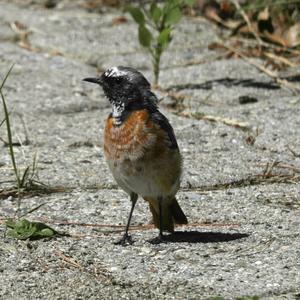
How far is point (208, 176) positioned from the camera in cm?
510

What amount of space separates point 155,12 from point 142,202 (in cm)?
190

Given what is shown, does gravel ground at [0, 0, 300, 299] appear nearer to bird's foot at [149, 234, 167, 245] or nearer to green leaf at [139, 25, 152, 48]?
bird's foot at [149, 234, 167, 245]

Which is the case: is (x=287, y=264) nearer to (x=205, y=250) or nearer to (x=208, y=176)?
(x=205, y=250)

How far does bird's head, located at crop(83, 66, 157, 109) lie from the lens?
4520mm

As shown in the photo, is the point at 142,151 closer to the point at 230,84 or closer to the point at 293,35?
the point at 230,84

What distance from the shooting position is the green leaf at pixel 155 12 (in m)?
6.41

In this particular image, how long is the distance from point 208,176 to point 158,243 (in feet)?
3.27

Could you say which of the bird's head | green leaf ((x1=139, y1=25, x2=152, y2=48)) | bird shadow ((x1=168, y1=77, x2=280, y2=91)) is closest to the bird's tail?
the bird's head

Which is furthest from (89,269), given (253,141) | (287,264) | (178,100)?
(178,100)

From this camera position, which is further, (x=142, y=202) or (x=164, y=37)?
(x=164, y=37)

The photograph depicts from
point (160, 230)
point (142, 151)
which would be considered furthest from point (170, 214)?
point (142, 151)

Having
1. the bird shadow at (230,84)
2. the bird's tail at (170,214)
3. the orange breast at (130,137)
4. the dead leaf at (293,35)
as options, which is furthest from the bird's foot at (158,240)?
the dead leaf at (293,35)

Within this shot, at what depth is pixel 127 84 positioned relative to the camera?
4.54 metres

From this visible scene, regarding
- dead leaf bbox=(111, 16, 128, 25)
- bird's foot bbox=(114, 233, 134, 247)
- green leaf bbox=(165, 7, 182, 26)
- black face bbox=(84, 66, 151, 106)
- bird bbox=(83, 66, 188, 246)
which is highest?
black face bbox=(84, 66, 151, 106)
